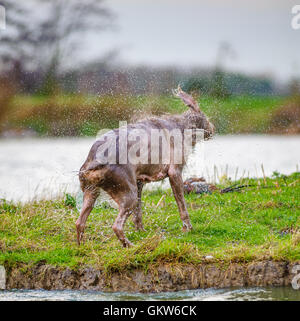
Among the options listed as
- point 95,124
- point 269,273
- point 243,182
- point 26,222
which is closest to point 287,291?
point 269,273

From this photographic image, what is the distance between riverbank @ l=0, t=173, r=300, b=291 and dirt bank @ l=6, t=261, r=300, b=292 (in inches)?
0.5

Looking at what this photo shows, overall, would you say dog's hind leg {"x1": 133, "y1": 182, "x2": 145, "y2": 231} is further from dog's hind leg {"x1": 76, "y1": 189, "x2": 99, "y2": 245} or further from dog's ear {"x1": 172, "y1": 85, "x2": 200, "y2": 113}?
dog's ear {"x1": 172, "y1": 85, "x2": 200, "y2": 113}

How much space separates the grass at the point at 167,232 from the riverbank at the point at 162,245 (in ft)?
0.05

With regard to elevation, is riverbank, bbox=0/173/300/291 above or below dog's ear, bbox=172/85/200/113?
below

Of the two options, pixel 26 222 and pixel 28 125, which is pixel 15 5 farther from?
pixel 26 222

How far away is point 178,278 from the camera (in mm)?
9266

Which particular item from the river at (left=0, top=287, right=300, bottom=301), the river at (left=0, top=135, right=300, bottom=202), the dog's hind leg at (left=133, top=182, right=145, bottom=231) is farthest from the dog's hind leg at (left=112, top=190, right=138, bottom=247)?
the river at (left=0, top=135, right=300, bottom=202)

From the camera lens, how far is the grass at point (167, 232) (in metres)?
9.51

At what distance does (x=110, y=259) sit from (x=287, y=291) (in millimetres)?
2350

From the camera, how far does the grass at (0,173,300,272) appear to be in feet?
31.2

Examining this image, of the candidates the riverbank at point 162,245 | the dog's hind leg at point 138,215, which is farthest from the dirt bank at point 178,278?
the dog's hind leg at point 138,215

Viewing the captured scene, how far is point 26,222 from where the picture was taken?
37.8 ft

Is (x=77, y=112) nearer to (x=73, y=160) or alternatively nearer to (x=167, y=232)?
(x=73, y=160)

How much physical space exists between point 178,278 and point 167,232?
1.83 meters
